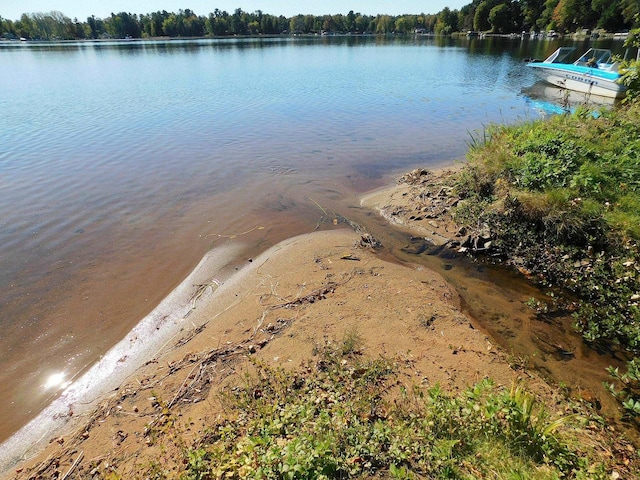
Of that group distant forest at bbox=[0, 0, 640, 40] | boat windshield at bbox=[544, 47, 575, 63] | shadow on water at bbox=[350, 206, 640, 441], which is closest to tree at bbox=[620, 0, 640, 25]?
distant forest at bbox=[0, 0, 640, 40]

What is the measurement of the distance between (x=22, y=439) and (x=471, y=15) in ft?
441

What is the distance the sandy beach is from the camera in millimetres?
3859

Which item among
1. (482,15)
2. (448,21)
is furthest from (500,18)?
(448,21)

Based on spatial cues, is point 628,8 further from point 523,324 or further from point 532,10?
point 523,324

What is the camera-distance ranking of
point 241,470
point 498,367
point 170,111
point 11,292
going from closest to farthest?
point 241,470 < point 498,367 < point 11,292 < point 170,111

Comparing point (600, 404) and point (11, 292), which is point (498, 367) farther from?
point (11, 292)

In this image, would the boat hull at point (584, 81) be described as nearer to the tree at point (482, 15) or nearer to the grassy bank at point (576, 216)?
the grassy bank at point (576, 216)

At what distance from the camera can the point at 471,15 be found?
109 meters

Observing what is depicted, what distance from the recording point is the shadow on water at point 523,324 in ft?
14.4

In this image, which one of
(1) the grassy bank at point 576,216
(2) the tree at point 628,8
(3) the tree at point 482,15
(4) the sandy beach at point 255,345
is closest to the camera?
(4) the sandy beach at point 255,345

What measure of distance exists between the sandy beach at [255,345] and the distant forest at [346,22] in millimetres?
80850

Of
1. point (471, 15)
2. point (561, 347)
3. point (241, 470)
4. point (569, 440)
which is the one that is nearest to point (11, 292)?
point (241, 470)

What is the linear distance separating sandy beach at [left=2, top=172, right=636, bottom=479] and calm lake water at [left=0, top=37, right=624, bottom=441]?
2.63 feet

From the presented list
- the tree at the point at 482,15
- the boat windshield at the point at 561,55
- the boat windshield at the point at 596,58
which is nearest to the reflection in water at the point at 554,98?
the boat windshield at the point at 561,55
